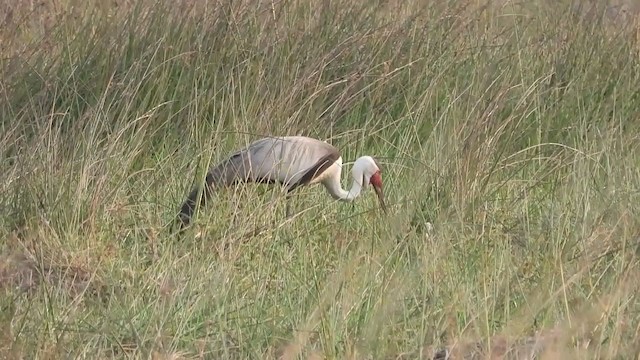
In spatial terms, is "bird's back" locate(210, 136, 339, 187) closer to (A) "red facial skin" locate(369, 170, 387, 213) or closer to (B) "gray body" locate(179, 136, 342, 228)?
(B) "gray body" locate(179, 136, 342, 228)

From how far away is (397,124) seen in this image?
575 centimetres

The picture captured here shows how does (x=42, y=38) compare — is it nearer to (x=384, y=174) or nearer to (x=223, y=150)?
(x=223, y=150)

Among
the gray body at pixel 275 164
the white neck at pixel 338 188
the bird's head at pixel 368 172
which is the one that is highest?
the gray body at pixel 275 164

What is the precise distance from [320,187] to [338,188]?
1.04 ft

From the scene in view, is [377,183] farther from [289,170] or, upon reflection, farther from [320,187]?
[320,187]

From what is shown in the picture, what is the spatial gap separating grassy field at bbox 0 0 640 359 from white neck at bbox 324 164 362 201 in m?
0.05

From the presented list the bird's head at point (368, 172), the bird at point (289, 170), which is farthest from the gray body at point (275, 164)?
the bird's head at point (368, 172)

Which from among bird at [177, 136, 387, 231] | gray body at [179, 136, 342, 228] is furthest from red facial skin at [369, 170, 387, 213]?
gray body at [179, 136, 342, 228]

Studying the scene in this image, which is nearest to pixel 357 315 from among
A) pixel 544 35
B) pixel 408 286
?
pixel 408 286

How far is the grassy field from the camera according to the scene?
10.8 feet

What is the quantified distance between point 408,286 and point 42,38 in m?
3.23

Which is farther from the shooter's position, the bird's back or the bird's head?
the bird's head

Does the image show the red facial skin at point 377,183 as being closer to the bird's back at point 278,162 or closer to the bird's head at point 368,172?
the bird's head at point 368,172

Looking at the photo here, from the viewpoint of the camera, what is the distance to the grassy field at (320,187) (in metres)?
3.28
